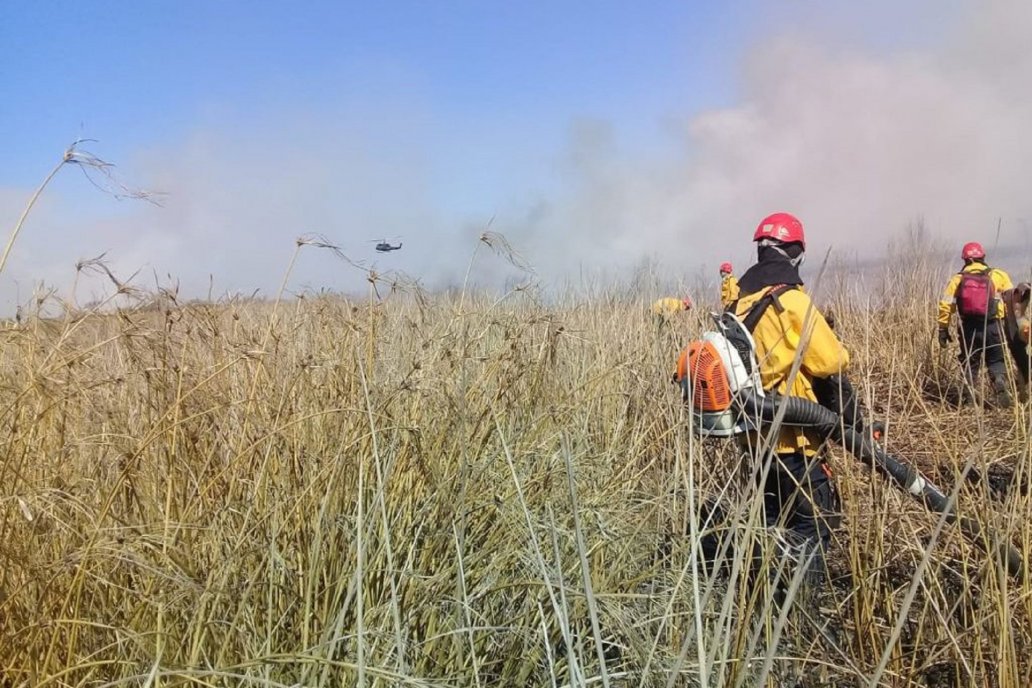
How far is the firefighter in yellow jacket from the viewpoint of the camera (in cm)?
243

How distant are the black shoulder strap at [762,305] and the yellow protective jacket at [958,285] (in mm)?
3836

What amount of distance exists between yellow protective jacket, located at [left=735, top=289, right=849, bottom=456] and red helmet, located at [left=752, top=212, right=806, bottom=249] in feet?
0.78

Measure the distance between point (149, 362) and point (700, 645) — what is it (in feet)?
5.24

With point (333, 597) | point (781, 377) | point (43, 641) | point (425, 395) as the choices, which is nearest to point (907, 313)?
point (781, 377)

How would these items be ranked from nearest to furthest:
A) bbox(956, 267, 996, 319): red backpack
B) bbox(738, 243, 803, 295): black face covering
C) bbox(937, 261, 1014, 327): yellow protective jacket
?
bbox(738, 243, 803, 295): black face covering → bbox(956, 267, 996, 319): red backpack → bbox(937, 261, 1014, 327): yellow protective jacket

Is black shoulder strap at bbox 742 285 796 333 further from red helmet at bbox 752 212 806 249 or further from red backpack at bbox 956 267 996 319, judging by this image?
red backpack at bbox 956 267 996 319

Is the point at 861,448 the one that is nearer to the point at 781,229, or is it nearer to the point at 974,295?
the point at 781,229

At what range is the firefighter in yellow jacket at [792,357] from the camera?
2.43m

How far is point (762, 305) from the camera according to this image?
99.7 inches

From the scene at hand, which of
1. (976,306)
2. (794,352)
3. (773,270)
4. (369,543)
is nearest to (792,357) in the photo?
(794,352)

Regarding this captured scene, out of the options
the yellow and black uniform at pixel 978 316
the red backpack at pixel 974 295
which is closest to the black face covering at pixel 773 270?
the yellow and black uniform at pixel 978 316

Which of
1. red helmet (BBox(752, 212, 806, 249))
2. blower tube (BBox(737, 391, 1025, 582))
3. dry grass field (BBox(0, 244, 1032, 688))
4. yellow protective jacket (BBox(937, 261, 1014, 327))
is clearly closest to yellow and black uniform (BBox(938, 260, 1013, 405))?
yellow protective jacket (BBox(937, 261, 1014, 327))

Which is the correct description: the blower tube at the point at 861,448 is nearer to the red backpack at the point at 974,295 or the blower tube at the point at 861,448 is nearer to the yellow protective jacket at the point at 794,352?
the yellow protective jacket at the point at 794,352

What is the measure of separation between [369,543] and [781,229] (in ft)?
6.64
